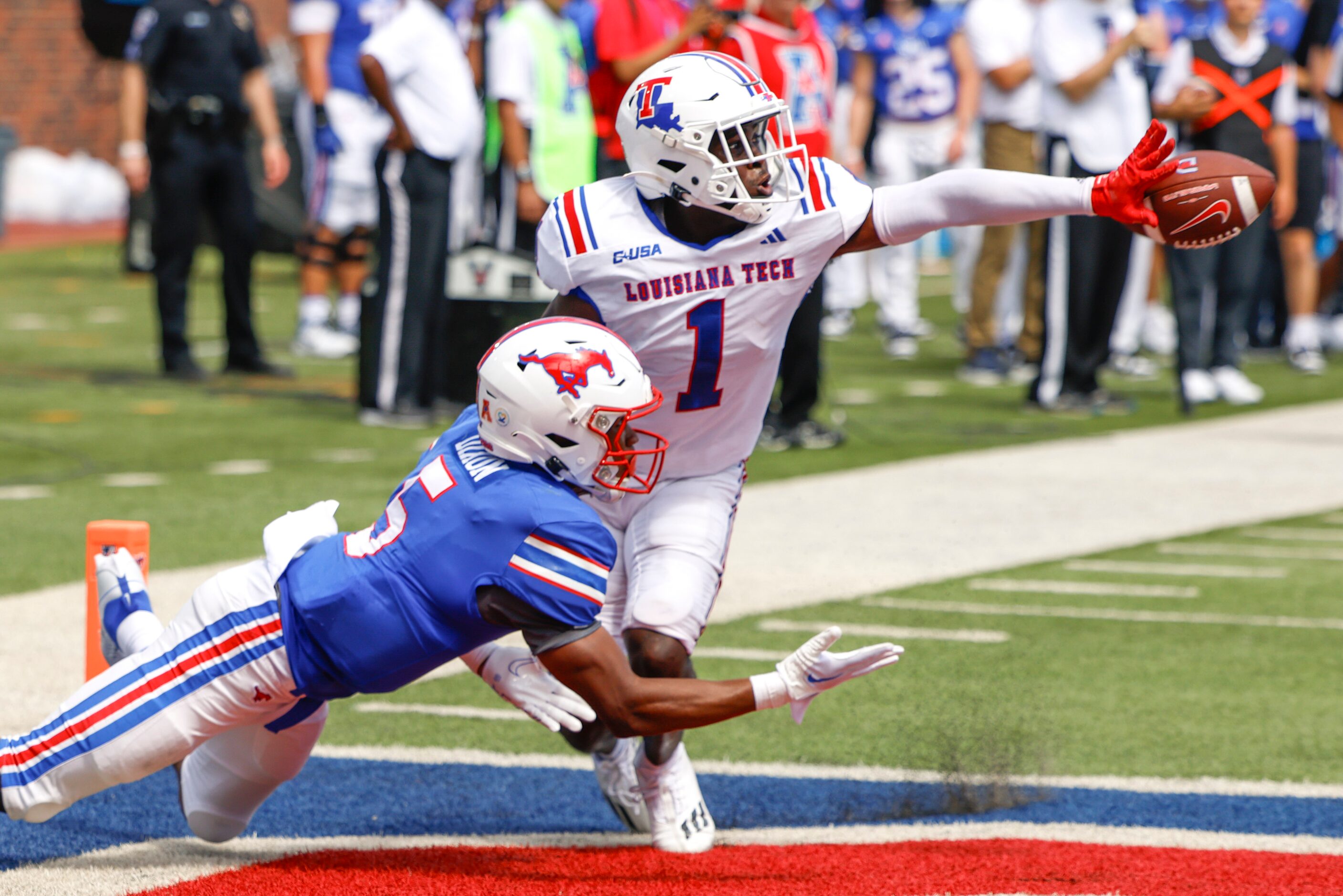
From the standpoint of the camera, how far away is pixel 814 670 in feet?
10.7

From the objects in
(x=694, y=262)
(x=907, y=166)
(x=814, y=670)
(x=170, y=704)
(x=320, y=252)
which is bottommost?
(x=320, y=252)

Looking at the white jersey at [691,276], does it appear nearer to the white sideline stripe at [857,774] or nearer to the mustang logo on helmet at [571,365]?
the mustang logo on helmet at [571,365]

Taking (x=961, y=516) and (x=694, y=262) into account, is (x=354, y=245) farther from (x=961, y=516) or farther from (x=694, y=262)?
(x=694, y=262)

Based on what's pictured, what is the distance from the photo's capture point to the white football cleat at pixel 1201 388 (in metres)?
10.4


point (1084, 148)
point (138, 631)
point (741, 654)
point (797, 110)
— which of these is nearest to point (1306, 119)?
point (1084, 148)

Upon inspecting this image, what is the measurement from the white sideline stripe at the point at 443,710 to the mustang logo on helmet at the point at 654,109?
1617 mm

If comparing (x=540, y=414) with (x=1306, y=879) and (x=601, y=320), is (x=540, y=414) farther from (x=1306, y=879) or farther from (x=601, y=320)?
(x=1306, y=879)

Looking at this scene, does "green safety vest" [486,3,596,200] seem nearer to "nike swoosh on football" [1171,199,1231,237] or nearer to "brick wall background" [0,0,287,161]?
"nike swoosh on football" [1171,199,1231,237]

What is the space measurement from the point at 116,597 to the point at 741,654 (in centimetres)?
196

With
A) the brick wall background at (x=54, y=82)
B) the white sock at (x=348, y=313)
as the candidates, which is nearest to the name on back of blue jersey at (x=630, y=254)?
the white sock at (x=348, y=313)

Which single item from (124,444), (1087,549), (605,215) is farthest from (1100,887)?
(124,444)

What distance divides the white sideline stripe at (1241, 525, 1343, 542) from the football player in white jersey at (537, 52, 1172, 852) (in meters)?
3.55

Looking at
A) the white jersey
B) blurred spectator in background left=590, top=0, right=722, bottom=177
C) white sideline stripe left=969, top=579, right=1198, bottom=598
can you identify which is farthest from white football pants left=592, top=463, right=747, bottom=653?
blurred spectator in background left=590, top=0, right=722, bottom=177

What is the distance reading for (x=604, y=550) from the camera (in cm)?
329
